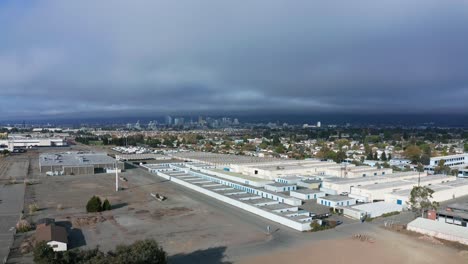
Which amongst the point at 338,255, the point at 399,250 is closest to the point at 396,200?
the point at 399,250

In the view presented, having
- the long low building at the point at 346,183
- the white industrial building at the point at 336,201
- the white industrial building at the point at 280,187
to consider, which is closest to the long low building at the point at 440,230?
the white industrial building at the point at 336,201

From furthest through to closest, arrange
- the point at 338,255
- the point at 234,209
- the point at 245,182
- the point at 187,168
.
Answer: the point at 187,168 < the point at 245,182 < the point at 234,209 < the point at 338,255

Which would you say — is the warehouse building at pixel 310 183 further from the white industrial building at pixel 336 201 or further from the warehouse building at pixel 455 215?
the warehouse building at pixel 455 215

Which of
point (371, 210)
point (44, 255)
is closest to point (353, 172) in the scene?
point (371, 210)

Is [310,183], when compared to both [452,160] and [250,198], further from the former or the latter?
[452,160]

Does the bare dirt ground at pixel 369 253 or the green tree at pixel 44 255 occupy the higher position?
the green tree at pixel 44 255

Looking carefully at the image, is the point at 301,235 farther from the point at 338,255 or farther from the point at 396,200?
the point at 396,200
